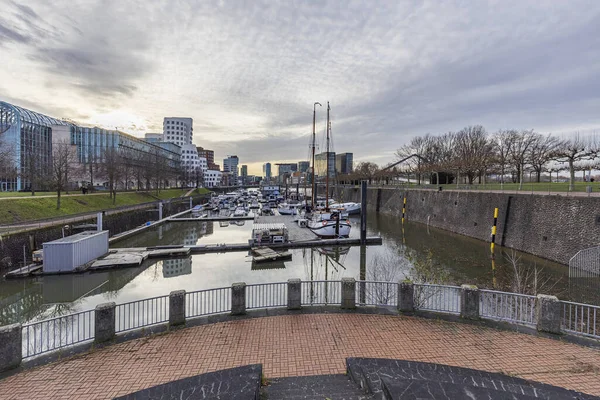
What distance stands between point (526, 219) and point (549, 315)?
22270 millimetres

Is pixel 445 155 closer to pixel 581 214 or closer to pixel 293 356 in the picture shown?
pixel 581 214

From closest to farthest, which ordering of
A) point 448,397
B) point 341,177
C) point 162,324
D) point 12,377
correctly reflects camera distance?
point 448,397, point 12,377, point 162,324, point 341,177

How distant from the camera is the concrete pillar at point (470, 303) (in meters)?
8.88

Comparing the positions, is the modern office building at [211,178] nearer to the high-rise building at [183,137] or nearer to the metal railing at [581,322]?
the high-rise building at [183,137]

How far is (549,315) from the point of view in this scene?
801 cm

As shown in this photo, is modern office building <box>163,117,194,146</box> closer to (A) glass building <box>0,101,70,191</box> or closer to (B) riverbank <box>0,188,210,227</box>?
(A) glass building <box>0,101,70,191</box>

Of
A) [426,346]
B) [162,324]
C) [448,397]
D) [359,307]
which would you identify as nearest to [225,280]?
[162,324]

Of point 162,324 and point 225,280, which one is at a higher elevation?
point 162,324

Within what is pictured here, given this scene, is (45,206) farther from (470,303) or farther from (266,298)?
(470,303)

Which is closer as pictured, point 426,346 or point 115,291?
point 426,346

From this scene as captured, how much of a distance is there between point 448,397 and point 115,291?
60.6 feet

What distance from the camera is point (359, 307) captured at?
9.78 meters

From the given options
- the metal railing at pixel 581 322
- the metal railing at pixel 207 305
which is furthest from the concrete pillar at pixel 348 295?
the metal railing at pixel 581 322

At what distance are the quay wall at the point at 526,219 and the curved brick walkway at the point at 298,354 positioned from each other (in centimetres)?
1836
